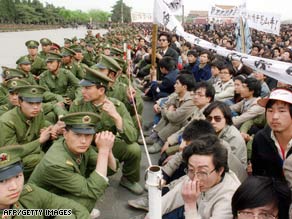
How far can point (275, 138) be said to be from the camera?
2549mm

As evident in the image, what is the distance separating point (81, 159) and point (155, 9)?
3368 millimetres

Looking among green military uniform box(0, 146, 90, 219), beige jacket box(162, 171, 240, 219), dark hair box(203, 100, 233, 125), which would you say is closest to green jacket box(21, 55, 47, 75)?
dark hair box(203, 100, 233, 125)

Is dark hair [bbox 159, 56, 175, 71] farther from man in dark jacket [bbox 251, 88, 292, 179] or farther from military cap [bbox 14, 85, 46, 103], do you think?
man in dark jacket [bbox 251, 88, 292, 179]

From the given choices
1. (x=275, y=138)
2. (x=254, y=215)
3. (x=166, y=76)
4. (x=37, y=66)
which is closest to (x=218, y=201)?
(x=254, y=215)

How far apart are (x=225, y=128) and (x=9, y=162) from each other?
2.04 m

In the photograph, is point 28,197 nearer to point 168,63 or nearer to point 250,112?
point 250,112

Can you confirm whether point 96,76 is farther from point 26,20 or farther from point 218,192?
point 26,20

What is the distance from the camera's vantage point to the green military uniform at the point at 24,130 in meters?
3.33

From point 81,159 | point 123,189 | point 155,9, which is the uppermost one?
point 155,9

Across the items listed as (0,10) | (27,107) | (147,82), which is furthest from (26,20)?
(27,107)

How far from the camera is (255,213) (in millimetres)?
1821

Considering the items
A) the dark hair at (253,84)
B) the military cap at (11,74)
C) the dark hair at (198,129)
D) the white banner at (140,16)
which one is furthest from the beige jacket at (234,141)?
the white banner at (140,16)

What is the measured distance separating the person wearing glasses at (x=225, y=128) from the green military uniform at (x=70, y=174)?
1.19 metres

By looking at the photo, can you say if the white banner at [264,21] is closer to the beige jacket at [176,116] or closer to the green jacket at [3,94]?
the beige jacket at [176,116]
